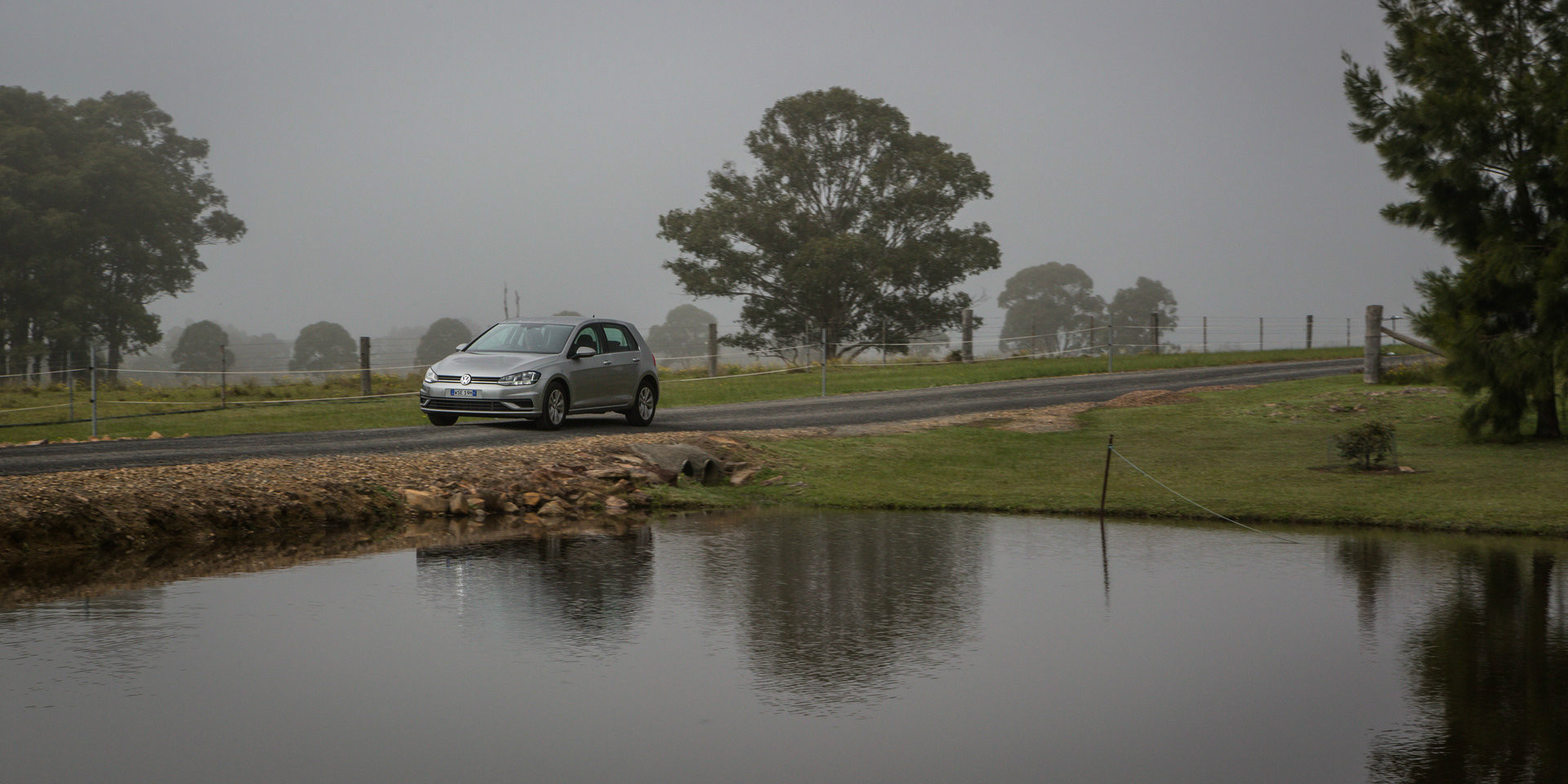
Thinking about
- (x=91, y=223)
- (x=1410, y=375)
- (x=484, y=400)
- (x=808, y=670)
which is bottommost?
(x=808, y=670)

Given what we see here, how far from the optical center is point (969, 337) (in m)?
40.6

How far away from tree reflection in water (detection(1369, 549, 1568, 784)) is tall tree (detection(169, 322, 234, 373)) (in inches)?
2806

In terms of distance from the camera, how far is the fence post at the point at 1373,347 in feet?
83.7

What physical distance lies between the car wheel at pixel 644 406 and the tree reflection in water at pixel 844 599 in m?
7.53

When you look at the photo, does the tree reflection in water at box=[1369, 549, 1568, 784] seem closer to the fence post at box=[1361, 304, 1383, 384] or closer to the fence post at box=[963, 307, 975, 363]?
the fence post at box=[1361, 304, 1383, 384]

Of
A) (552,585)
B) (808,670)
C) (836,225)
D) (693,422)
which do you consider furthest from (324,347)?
(808,670)

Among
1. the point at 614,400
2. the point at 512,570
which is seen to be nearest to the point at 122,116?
the point at 614,400

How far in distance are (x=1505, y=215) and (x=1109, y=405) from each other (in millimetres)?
7177

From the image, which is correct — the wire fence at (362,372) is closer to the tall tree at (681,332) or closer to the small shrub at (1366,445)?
the small shrub at (1366,445)

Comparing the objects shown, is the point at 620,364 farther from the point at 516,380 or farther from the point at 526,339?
the point at 516,380

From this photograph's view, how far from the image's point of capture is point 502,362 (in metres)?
18.0

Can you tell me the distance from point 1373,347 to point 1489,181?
26.2 feet

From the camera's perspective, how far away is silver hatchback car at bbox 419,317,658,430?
58.3ft

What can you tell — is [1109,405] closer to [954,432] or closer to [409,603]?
[954,432]
